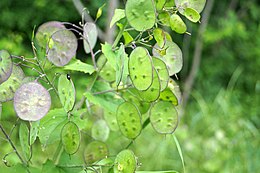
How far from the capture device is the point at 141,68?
2.16 ft

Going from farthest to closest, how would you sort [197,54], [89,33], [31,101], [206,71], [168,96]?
[206,71] < [197,54] < [89,33] < [168,96] < [31,101]

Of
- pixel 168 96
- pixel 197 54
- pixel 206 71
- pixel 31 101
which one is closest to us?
pixel 31 101

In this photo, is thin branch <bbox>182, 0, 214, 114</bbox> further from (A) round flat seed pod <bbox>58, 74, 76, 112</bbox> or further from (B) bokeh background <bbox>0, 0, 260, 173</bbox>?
(A) round flat seed pod <bbox>58, 74, 76, 112</bbox>

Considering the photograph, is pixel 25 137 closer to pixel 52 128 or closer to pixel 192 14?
pixel 52 128

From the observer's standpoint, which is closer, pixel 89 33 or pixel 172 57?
pixel 172 57

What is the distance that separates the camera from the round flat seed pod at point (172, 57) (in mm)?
733

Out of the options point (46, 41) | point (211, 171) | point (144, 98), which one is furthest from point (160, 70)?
point (211, 171)

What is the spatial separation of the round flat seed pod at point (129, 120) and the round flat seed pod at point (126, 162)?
43 millimetres

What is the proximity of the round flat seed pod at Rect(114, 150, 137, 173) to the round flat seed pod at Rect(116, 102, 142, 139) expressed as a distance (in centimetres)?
4

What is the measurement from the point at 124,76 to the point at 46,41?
0.13 m

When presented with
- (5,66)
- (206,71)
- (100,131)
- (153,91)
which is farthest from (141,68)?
(206,71)

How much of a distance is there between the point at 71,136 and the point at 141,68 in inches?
4.8

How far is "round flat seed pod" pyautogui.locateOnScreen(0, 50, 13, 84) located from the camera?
2.15 feet

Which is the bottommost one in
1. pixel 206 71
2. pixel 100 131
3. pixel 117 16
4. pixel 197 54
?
pixel 206 71
